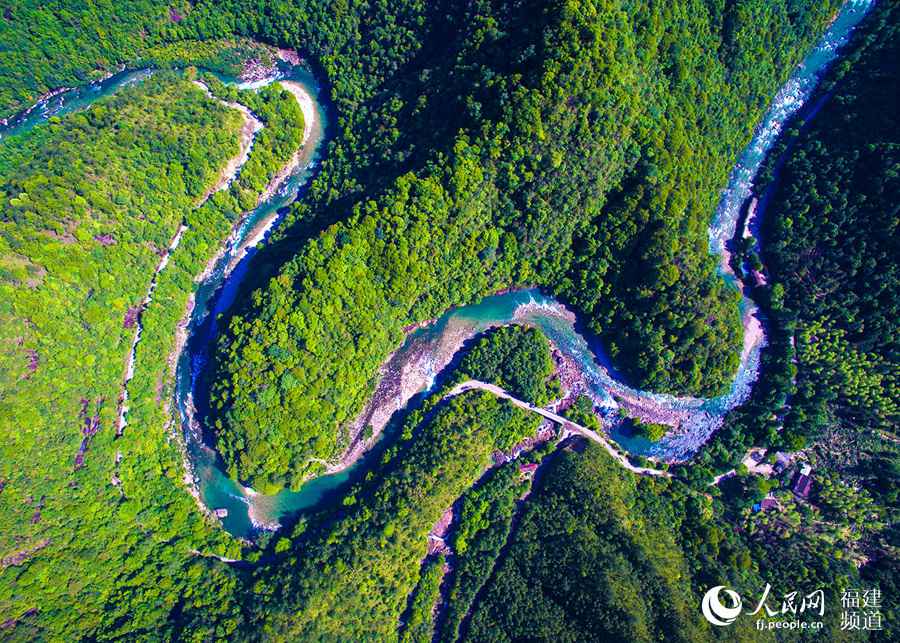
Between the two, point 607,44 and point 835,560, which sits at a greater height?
point 607,44

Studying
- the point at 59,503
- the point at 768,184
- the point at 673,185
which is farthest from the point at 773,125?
the point at 59,503

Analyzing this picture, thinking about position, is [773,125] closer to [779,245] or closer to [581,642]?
[779,245]

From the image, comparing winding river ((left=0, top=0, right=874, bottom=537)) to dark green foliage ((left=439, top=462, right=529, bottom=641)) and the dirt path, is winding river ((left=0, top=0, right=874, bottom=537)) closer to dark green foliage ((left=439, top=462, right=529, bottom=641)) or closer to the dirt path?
the dirt path

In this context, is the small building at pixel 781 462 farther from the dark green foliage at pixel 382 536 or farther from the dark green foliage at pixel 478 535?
the dark green foliage at pixel 478 535

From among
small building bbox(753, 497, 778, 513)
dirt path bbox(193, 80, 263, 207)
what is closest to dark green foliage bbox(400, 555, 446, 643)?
small building bbox(753, 497, 778, 513)

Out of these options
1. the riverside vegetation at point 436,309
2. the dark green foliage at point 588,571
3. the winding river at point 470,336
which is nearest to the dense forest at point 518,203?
the riverside vegetation at point 436,309

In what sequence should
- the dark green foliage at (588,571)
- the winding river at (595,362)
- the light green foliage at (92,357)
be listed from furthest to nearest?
the winding river at (595,362) → the light green foliage at (92,357) → the dark green foliage at (588,571)
